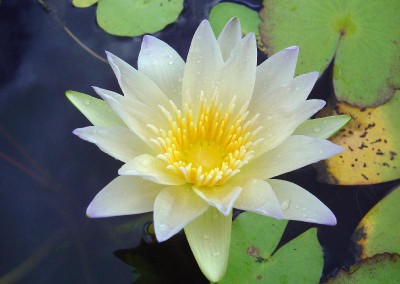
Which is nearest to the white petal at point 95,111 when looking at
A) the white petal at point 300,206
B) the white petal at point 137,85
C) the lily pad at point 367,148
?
the white petal at point 137,85

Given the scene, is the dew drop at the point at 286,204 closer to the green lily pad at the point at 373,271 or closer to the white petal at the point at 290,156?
the white petal at the point at 290,156

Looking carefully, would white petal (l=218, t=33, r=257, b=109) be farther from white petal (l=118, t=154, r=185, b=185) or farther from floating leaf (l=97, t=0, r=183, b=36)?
floating leaf (l=97, t=0, r=183, b=36)

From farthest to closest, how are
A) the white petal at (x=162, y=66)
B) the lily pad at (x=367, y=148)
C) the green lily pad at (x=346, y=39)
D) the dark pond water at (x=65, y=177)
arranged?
the green lily pad at (x=346, y=39) → the lily pad at (x=367, y=148) → the dark pond water at (x=65, y=177) → the white petal at (x=162, y=66)

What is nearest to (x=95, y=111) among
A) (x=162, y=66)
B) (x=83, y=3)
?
(x=162, y=66)

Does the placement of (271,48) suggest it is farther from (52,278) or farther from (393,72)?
(52,278)

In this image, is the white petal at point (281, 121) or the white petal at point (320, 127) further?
the white petal at point (320, 127)

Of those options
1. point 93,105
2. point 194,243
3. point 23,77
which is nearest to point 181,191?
point 194,243
